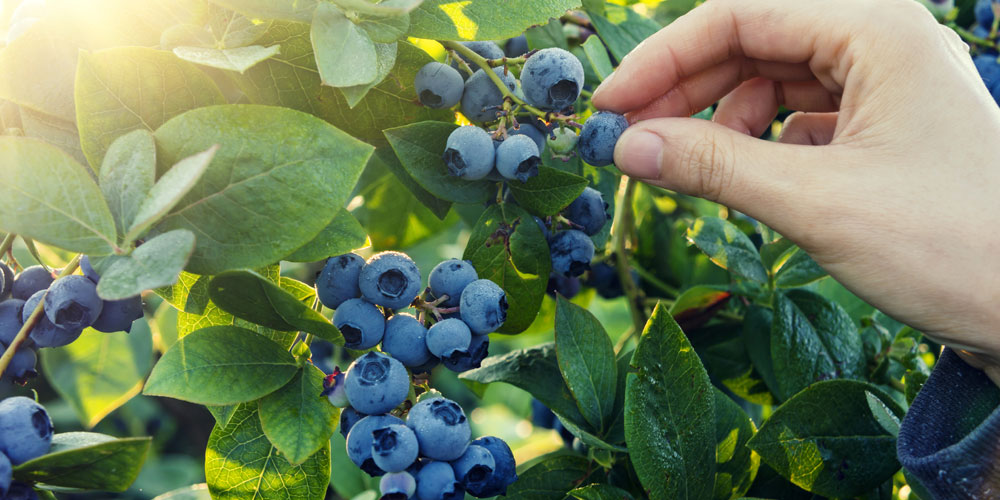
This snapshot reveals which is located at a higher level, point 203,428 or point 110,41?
point 110,41

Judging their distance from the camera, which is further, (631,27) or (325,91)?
(631,27)

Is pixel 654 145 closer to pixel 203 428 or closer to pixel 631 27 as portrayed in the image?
pixel 631 27

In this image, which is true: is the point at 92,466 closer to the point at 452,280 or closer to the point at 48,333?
the point at 48,333

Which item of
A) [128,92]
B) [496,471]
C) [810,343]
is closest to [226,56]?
[128,92]

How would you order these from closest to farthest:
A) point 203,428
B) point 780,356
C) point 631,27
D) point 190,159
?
point 190,159
point 780,356
point 631,27
point 203,428

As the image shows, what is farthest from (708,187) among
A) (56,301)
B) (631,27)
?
(56,301)

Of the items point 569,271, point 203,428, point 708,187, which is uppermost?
point 708,187
